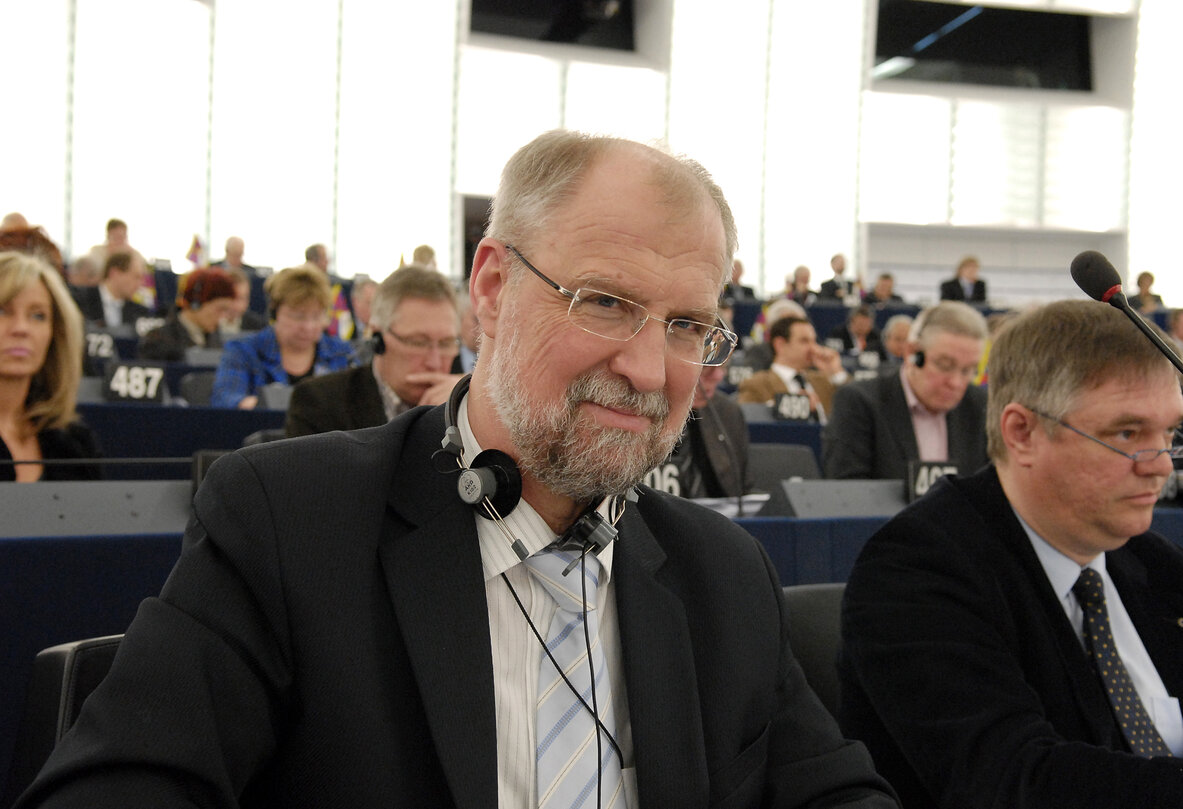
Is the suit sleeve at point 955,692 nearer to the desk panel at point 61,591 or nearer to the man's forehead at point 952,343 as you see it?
the desk panel at point 61,591

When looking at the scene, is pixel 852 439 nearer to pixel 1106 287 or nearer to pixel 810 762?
pixel 1106 287

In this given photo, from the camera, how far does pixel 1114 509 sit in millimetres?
1831

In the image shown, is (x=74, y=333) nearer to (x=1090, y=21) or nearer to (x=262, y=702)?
(x=262, y=702)

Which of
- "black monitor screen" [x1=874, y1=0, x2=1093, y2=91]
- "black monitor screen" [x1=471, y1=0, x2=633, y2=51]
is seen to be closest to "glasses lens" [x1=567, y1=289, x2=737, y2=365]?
"black monitor screen" [x1=471, y1=0, x2=633, y2=51]

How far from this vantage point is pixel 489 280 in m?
1.35

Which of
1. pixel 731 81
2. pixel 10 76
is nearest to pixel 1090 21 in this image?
pixel 731 81

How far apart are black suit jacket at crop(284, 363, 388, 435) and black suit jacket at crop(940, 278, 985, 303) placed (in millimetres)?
13710

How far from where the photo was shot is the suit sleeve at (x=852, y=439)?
496cm

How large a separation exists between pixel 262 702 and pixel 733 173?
18.1 meters

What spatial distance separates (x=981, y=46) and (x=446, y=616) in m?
22.0

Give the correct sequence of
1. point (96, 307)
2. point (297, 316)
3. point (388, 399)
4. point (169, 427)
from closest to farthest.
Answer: point (388, 399)
point (169, 427)
point (297, 316)
point (96, 307)

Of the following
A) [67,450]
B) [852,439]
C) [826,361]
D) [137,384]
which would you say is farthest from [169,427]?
[826,361]

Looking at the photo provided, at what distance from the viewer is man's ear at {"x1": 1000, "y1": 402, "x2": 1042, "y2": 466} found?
1.88 meters

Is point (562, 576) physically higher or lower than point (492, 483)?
lower
